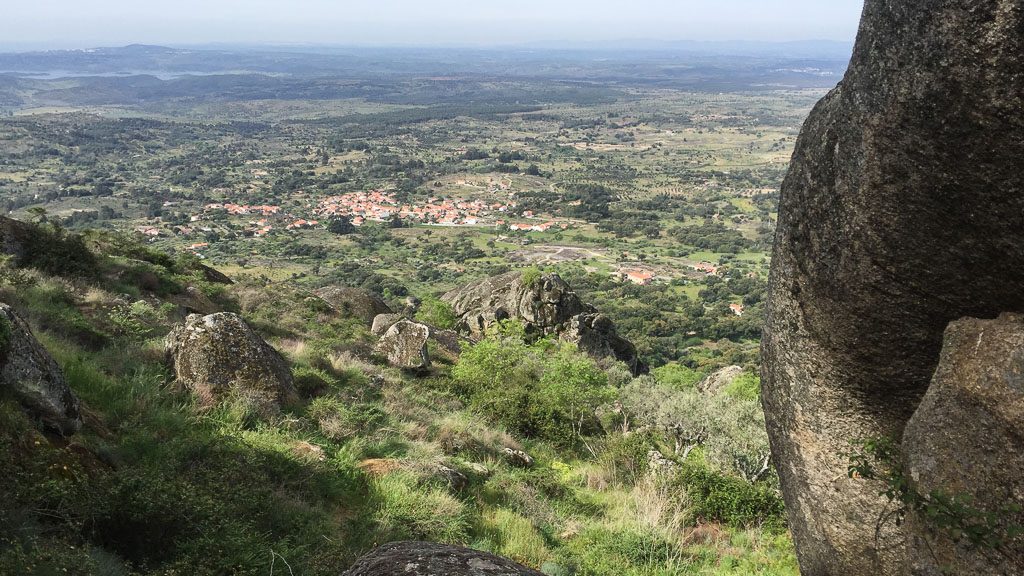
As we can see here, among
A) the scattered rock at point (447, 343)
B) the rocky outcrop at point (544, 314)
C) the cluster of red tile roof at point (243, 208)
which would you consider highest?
the scattered rock at point (447, 343)

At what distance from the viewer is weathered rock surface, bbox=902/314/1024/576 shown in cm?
360

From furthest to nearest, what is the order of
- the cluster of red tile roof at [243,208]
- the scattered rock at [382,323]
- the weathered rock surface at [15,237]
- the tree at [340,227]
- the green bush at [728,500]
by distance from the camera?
the cluster of red tile roof at [243,208] → the tree at [340,227] → the scattered rock at [382,323] → the weathered rock surface at [15,237] → the green bush at [728,500]

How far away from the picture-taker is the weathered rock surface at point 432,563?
3961 mm

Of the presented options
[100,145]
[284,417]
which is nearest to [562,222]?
[284,417]

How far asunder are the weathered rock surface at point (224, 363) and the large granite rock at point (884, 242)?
24.0ft

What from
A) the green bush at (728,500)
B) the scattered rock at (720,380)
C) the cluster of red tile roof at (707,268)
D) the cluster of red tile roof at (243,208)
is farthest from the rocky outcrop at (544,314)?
the cluster of red tile roof at (243,208)

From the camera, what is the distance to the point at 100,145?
616 ft

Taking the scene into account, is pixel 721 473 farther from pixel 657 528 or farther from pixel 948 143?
pixel 948 143

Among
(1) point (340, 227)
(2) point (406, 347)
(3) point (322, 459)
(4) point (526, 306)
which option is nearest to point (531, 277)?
(4) point (526, 306)

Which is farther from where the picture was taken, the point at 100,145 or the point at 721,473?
the point at 100,145

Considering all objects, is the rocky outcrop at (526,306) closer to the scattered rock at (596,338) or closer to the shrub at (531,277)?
the shrub at (531,277)

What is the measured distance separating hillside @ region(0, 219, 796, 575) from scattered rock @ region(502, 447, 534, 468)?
4 cm

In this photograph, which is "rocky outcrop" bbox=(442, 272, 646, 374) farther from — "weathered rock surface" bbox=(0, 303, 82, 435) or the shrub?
"weathered rock surface" bbox=(0, 303, 82, 435)

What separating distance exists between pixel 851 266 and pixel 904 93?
122 centimetres
